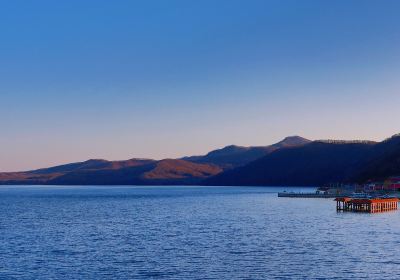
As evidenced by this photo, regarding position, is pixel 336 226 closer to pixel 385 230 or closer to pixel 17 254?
pixel 385 230

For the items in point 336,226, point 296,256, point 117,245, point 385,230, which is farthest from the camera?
point 336,226

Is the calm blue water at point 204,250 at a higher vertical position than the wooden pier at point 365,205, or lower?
lower

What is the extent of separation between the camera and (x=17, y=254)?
61875 millimetres

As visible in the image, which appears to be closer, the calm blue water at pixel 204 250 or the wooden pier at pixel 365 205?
the calm blue water at pixel 204 250

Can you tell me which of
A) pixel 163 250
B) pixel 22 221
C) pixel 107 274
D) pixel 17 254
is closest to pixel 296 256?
pixel 163 250

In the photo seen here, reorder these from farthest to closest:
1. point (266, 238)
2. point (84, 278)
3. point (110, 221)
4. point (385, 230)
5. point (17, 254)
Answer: point (110, 221), point (385, 230), point (266, 238), point (17, 254), point (84, 278)

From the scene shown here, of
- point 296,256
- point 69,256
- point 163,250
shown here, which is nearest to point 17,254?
point 69,256

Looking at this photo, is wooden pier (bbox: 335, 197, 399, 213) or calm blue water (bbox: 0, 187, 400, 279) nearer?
calm blue water (bbox: 0, 187, 400, 279)

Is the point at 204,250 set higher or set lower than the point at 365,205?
lower

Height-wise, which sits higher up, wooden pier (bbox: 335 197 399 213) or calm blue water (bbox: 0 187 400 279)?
wooden pier (bbox: 335 197 399 213)

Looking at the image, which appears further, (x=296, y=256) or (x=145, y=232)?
(x=145, y=232)

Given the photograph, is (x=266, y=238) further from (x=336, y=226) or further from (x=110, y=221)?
(x=110, y=221)

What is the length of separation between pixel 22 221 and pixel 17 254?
4911 cm

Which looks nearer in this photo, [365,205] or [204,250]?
[204,250]
